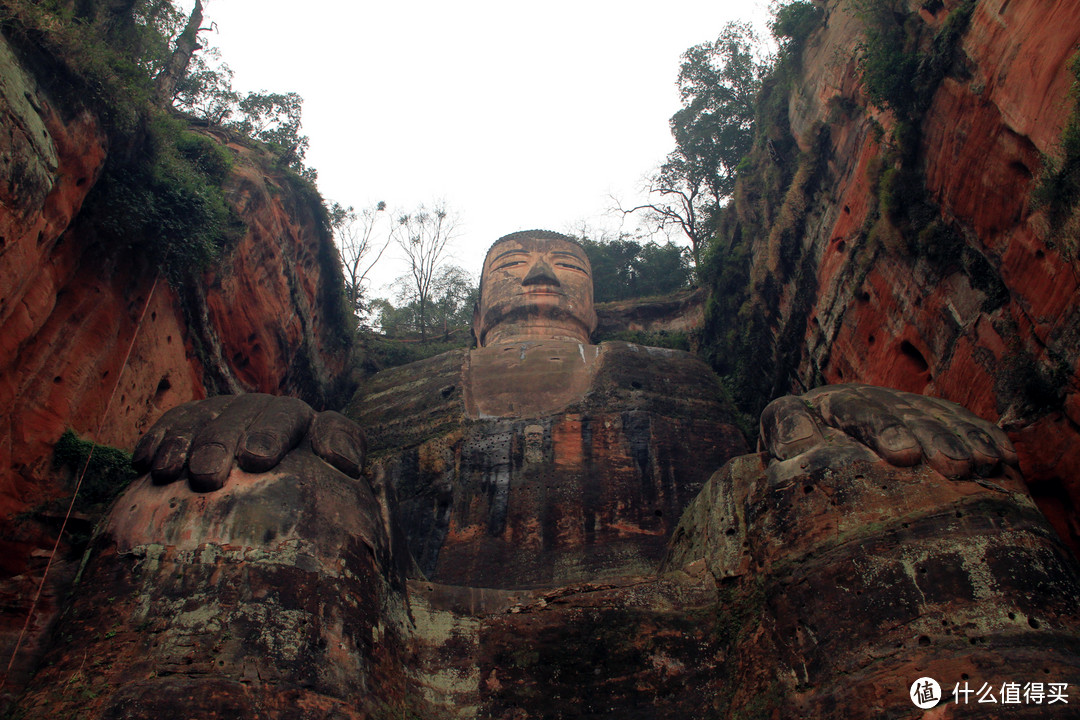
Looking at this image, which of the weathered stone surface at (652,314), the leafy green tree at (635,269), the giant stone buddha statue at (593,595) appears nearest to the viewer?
the giant stone buddha statue at (593,595)

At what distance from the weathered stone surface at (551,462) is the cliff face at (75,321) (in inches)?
116

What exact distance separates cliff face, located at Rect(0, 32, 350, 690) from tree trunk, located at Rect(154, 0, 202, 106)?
6.62 feet

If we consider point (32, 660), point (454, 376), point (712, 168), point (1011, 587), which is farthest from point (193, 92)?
point (1011, 587)

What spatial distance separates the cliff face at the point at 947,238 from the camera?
772 centimetres

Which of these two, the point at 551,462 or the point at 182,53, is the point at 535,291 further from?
the point at 182,53

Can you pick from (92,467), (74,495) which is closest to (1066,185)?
(74,495)

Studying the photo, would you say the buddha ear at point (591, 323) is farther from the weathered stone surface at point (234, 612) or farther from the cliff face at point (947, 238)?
the weathered stone surface at point (234, 612)

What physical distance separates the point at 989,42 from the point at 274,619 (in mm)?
8531

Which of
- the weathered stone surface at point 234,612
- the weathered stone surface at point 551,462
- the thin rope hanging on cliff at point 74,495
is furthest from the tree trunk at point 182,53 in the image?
the weathered stone surface at point 234,612

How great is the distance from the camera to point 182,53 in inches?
635

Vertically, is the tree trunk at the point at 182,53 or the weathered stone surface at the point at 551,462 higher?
the tree trunk at the point at 182,53

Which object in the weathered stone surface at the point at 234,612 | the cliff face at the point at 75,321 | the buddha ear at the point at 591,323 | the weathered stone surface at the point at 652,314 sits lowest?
the weathered stone surface at the point at 234,612

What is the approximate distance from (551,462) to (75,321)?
22.9ft

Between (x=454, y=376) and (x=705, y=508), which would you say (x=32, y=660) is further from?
(x=454, y=376)
